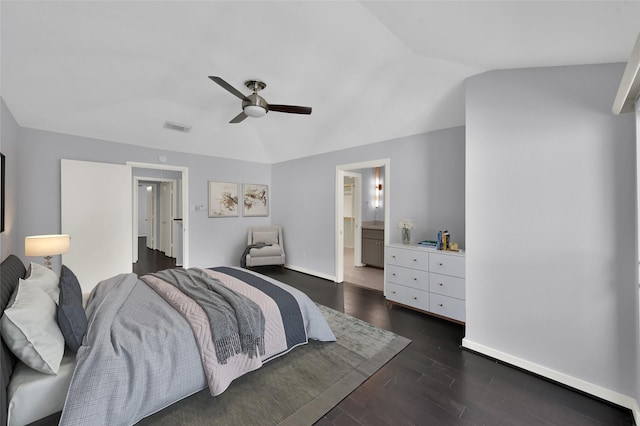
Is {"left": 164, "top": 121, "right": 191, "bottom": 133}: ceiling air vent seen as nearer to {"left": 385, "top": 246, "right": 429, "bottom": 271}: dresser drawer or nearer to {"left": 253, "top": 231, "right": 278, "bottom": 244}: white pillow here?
{"left": 253, "top": 231, "right": 278, "bottom": 244}: white pillow

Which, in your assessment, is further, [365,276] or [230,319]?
[365,276]

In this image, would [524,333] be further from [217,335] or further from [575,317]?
[217,335]

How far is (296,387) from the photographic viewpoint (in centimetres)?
198

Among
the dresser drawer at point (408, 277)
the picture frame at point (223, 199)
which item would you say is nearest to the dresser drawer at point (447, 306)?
the dresser drawer at point (408, 277)

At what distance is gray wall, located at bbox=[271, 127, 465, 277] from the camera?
3398mm

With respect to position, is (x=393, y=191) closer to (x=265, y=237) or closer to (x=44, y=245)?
Result: (x=265, y=237)

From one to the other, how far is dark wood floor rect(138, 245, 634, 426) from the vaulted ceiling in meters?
2.45

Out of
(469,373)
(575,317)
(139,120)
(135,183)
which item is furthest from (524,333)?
(135,183)

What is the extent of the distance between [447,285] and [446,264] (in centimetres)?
24

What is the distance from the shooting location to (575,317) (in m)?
2.03

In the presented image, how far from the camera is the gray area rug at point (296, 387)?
5.58ft

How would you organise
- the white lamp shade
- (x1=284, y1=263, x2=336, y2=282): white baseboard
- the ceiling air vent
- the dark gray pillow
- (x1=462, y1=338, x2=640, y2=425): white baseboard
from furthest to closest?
(x1=284, y1=263, x2=336, y2=282): white baseboard
the ceiling air vent
the white lamp shade
(x1=462, y1=338, x2=640, y2=425): white baseboard
the dark gray pillow

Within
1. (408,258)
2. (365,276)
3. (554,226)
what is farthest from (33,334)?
(365,276)

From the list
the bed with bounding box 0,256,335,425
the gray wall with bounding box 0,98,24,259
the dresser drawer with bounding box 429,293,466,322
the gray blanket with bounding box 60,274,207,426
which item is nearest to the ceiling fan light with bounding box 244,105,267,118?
the bed with bounding box 0,256,335,425
